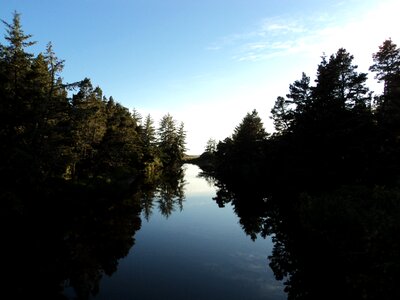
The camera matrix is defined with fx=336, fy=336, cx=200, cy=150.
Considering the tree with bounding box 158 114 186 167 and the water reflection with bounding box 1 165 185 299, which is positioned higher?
the tree with bounding box 158 114 186 167

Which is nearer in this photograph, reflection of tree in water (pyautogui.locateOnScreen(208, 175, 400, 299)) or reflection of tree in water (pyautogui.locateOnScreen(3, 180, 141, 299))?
reflection of tree in water (pyautogui.locateOnScreen(208, 175, 400, 299))

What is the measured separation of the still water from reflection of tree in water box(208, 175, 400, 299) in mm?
1267

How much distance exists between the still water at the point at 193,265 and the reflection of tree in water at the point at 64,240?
1.06 metres

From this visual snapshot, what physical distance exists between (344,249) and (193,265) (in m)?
8.67

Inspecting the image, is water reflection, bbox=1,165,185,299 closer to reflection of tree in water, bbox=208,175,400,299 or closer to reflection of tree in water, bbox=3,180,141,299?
reflection of tree in water, bbox=3,180,141,299

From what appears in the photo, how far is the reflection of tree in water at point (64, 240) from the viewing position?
1598cm

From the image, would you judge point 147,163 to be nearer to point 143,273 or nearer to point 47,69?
point 47,69

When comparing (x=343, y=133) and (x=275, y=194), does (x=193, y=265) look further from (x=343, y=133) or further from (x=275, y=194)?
(x=275, y=194)

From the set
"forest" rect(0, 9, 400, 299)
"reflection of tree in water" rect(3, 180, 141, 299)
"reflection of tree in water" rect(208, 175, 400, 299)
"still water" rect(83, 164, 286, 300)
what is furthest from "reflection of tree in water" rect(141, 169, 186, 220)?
"reflection of tree in water" rect(208, 175, 400, 299)

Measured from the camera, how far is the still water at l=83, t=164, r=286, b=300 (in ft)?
52.7

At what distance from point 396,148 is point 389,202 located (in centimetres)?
1419

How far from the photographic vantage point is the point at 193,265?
20188 millimetres

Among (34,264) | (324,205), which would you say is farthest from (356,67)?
(34,264)

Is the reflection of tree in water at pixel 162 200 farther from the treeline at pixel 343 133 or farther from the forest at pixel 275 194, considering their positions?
the treeline at pixel 343 133
